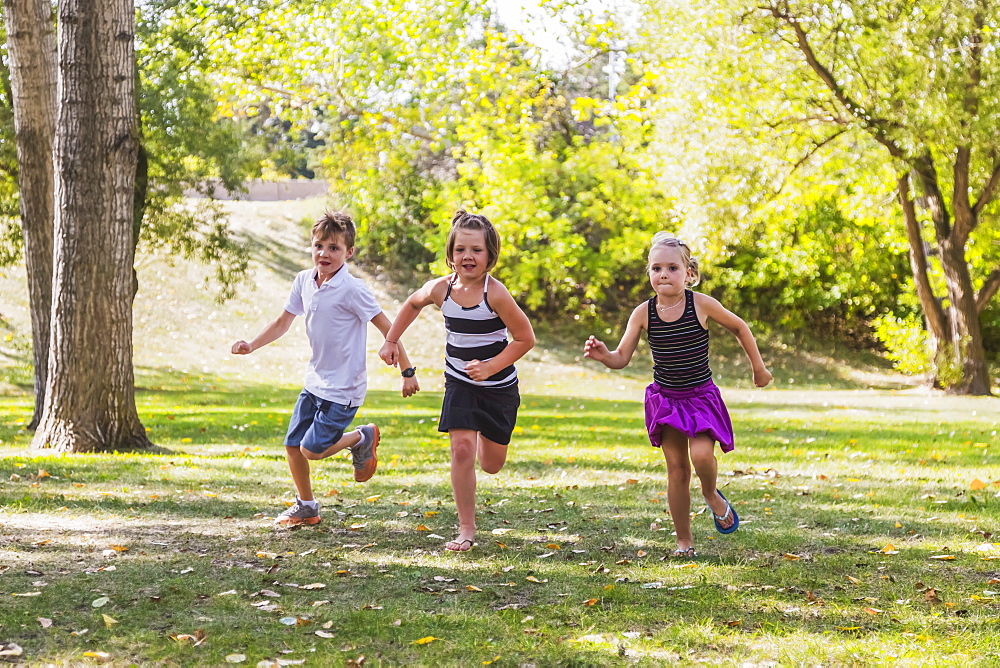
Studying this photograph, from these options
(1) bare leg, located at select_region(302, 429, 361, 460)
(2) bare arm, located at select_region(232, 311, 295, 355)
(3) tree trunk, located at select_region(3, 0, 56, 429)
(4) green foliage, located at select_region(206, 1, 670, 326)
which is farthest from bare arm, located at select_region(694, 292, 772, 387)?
(4) green foliage, located at select_region(206, 1, 670, 326)

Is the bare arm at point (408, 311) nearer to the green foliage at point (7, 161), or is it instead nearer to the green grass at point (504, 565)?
the green grass at point (504, 565)

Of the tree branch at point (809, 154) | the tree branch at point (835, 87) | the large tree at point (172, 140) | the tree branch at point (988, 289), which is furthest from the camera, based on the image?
the tree branch at point (988, 289)

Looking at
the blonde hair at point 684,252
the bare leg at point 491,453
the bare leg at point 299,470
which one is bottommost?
the bare leg at point 299,470

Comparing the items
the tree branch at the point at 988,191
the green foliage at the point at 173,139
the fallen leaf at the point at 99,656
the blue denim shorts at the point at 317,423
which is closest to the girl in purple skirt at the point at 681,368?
the blue denim shorts at the point at 317,423

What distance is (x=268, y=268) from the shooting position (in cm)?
3316

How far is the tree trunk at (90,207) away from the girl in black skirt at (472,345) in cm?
463

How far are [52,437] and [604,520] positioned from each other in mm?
5715

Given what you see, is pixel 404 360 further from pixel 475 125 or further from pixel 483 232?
pixel 475 125

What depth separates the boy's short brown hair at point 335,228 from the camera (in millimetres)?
6289

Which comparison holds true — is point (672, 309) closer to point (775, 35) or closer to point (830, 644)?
point (830, 644)

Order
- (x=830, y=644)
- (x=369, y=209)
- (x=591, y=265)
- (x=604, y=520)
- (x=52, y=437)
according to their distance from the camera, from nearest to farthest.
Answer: (x=830, y=644), (x=604, y=520), (x=52, y=437), (x=591, y=265), (x=369, y=209)

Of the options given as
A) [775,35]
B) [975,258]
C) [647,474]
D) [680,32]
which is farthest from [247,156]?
[975,258]

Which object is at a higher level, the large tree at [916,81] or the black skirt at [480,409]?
the large tree at [916,81]

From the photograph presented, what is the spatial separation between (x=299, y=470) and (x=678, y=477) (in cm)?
231
